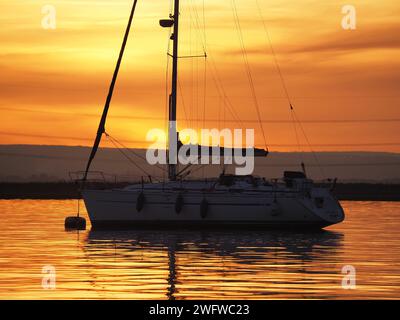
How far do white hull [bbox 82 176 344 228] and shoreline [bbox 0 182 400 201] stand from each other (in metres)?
84.0

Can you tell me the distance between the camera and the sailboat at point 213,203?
5278 cm

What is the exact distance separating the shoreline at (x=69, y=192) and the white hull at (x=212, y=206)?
276 feet

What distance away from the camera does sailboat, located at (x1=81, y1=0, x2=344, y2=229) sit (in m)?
52.8

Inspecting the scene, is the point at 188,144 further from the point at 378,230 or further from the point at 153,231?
the point at 378,230

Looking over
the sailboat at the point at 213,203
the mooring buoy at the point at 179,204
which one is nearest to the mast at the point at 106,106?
the sailboat at the point at 213,203

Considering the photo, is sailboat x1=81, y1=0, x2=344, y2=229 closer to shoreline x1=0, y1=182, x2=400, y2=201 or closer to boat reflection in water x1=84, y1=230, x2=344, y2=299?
boat reflection in water x1=84, y1=230, x2=344, y2=299

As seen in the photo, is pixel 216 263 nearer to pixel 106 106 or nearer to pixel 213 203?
pixel 213 203

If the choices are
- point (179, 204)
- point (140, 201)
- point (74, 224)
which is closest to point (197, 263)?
point (179, 204)

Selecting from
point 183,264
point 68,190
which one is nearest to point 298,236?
point 183,264

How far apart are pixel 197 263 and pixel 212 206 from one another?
18.5 meters

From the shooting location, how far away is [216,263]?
3488cm

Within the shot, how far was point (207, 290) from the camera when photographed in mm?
26578
